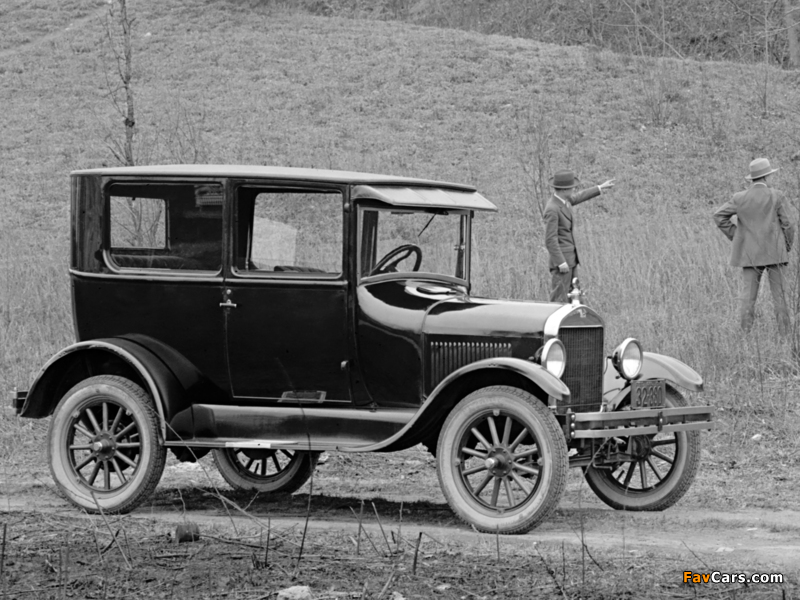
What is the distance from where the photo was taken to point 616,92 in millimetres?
31328

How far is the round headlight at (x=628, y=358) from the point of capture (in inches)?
278

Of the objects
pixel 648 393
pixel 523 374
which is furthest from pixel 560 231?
pixel 523 374

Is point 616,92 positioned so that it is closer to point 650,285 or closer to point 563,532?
point 650,285

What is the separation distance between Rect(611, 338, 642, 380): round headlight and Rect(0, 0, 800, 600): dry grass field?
1.01m

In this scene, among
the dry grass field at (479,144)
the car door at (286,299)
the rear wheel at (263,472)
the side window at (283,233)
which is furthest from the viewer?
the dry grass field at (479,144)

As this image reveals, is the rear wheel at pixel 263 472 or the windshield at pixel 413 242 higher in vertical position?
the windshield at pixel 413 242

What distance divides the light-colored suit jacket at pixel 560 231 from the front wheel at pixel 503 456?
5.90 meters

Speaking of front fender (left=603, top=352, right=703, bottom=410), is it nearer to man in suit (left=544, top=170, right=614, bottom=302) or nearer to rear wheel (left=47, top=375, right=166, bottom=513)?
rear wheel (left=47, top=375, right=166, bottom=513)

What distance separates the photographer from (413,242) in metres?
7.39

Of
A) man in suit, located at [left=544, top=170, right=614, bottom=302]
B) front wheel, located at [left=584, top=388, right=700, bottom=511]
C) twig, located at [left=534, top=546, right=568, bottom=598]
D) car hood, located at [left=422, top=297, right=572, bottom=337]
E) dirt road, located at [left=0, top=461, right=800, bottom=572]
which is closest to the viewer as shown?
twig, located at [left=534, top=546, right=568, bottom=598]

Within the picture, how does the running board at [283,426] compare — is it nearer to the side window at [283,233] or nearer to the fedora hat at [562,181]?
the side window at [283,233]

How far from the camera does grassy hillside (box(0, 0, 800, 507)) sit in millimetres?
11516

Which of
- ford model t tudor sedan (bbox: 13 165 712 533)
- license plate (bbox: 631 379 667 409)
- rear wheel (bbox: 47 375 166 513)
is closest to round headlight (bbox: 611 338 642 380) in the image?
ford model t tudor sedan (bbox: 13 165 712 533)

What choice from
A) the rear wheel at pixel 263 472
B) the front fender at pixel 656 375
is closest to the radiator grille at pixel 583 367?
the front fender at pixel 656 375
